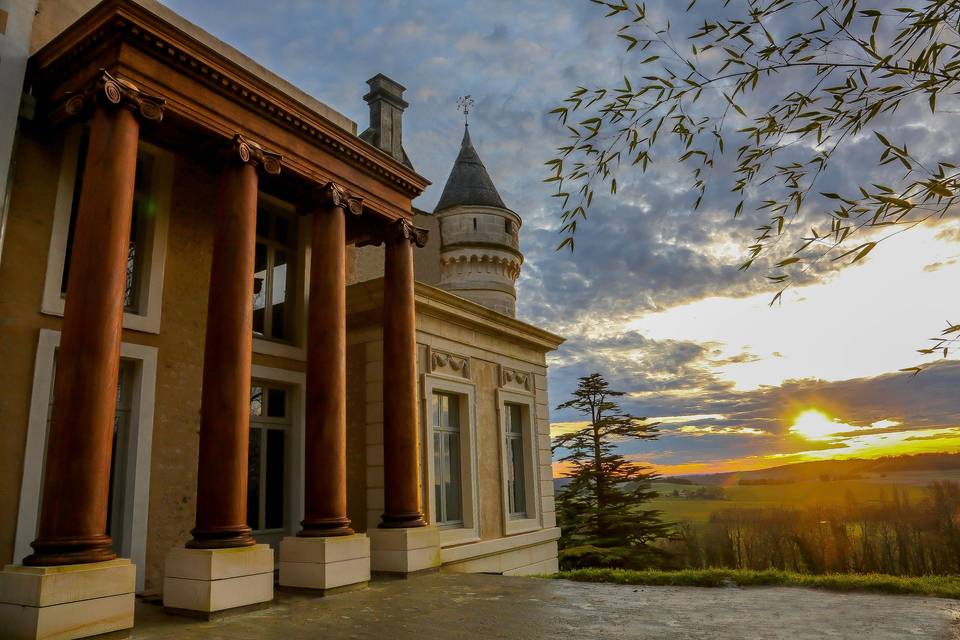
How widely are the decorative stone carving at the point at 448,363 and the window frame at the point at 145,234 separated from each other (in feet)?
15.0

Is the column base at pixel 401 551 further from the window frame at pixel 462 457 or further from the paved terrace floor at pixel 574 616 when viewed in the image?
the window frame at pixel 462 457

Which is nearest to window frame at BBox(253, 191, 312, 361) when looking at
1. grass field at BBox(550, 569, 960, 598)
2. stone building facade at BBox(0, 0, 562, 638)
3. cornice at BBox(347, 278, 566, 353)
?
stone building facade at BBox(0, 0, 562, 638)

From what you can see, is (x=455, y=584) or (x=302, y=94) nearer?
(x=455, y=584)

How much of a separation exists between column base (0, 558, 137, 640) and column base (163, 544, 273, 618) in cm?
78

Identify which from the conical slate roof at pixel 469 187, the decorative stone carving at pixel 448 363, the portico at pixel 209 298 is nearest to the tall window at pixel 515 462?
the decorative stone carving at pixel 448 363

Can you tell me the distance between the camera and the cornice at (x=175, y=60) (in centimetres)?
643

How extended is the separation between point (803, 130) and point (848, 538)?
1442cm

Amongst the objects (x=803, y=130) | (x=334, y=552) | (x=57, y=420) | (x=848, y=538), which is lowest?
(x=848, y=538)

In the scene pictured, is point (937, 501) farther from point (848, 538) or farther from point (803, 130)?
point (803, 130)

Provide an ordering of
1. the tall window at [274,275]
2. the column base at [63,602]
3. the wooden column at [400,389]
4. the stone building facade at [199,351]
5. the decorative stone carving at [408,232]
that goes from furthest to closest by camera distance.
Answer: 1. the decorative stone carving at [408,232]
2. the tall window at [274,275]
3. the wooden column at [400,389]
4. the stone building facade at [199,351]
5. the column base at [63,602]

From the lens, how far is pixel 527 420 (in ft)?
46.6

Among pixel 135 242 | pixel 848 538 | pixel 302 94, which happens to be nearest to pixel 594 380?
pixel 848 538

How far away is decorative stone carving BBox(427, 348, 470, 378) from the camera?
1128cm

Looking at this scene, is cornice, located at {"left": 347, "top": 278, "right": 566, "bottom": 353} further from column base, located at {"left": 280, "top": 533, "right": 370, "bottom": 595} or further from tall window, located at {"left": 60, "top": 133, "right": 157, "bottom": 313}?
column base, located at {"left": 280, "top": 533, "right": 370, "bottom": 595}
